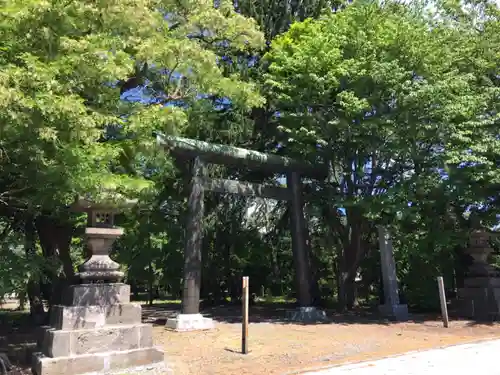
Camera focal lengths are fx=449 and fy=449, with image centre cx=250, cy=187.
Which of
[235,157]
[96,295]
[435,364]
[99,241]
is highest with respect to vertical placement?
[235,157]

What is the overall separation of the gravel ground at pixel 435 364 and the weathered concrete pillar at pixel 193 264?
514cm

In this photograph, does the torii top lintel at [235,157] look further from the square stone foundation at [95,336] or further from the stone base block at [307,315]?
the square stone foundation at [95,336]

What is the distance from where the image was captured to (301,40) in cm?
1445

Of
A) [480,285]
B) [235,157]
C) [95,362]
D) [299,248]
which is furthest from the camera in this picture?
[299,248]

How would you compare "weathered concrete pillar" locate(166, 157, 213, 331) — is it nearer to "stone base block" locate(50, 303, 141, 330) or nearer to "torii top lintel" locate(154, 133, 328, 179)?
"torii top lintel" locate(154, 133, 328, 179)

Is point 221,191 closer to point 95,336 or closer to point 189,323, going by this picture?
point 189,323

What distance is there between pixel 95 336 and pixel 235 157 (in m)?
7.40

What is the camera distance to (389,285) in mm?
14500

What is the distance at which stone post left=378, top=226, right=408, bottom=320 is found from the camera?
1422 cm

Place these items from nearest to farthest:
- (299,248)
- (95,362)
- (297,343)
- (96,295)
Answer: (95,362) → (96,295) → (297,343) → (299,248)

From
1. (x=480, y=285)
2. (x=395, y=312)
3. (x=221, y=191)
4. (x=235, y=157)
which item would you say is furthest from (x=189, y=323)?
(x=480, y=285)

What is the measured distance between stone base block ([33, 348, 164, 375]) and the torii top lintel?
17.8ft

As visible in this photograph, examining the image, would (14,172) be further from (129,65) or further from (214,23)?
(214,23)

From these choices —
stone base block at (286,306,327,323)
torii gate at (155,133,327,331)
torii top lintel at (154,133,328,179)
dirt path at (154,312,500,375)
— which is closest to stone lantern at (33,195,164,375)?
dirt path at (154,312,500,375)
